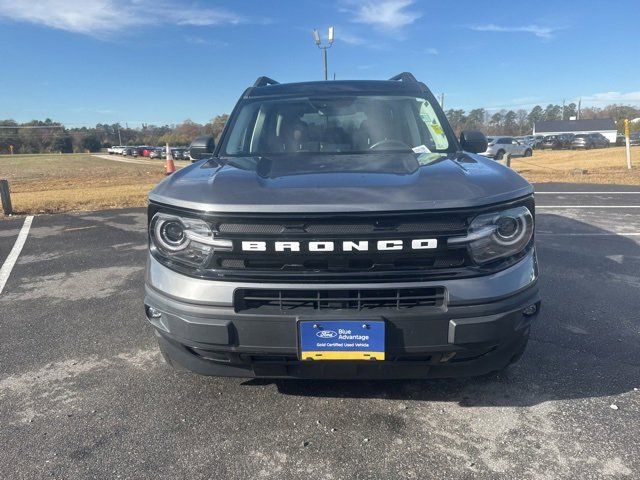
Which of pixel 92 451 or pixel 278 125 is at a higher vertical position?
pixel 278 125

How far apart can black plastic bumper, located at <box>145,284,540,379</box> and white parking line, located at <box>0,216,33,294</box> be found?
3829mm

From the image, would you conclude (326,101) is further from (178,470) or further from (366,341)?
(178,470)

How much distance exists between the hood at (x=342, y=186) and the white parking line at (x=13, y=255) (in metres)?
3.83

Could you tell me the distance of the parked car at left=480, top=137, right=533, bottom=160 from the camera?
100 ft

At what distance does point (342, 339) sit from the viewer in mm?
2113

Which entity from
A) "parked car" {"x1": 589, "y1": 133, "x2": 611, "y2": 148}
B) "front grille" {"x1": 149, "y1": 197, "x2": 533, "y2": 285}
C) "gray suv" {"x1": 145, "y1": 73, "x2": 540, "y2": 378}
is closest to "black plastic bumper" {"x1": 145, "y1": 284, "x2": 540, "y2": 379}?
"gray suv" {"x1": 145, "y1": 73, "x2": 540, "y2": 378}

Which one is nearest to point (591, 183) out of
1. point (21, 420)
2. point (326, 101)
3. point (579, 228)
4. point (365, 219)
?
point (579, 228)

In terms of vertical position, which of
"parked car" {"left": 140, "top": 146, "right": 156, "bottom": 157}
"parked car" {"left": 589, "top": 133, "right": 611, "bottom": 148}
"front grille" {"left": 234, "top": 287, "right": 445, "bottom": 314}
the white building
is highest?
the white building

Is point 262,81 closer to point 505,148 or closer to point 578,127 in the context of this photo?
point 505,148

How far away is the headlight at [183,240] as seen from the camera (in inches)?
86.8

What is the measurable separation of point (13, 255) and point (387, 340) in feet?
20.3

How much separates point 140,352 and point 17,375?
78 centimetres

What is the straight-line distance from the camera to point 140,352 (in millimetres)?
3365

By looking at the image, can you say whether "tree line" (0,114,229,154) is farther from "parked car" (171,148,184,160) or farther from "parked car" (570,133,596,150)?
"parked car" (570,133,596,150)
